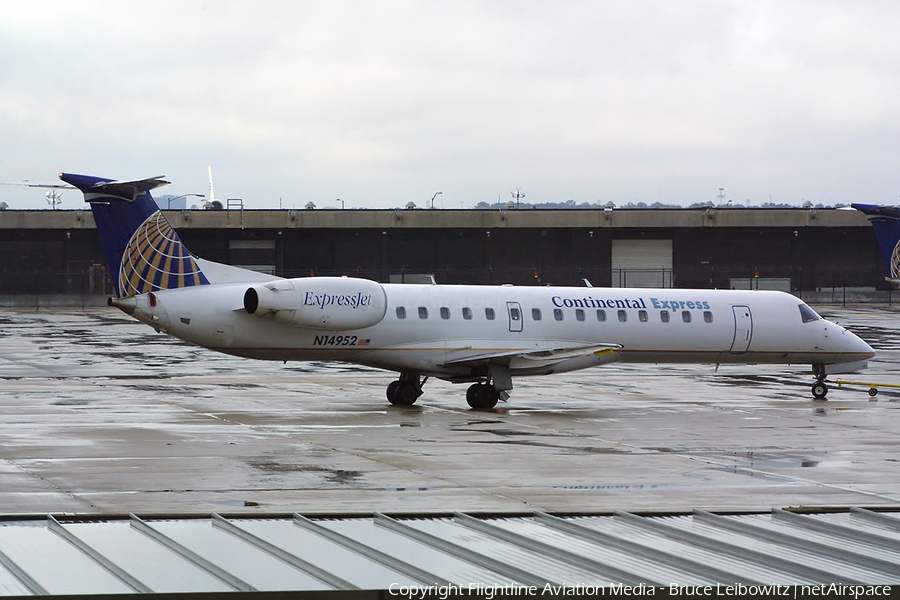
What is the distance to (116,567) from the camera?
7562mm

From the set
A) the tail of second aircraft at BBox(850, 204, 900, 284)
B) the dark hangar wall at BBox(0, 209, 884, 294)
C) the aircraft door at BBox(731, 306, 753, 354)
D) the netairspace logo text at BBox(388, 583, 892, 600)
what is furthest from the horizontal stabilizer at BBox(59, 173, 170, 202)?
the dark hangar wall at BBox(0, 209, 884, 294)

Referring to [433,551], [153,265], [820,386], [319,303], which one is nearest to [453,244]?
[820,386]

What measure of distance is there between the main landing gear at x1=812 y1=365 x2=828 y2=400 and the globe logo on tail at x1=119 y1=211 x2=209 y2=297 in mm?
15434

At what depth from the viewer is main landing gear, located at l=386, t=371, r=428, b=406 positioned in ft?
86.6

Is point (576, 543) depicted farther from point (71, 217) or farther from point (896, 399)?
point (71, 217)

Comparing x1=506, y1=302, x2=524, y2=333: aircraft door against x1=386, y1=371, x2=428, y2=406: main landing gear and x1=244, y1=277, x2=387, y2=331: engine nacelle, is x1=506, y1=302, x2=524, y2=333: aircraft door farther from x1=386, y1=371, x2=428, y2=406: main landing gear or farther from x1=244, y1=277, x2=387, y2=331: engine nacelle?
x1=244, y1=277, x2=387, y2=331: engine nacelle

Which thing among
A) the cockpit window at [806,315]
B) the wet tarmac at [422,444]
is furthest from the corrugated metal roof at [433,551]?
the cockpit window at [806,315]

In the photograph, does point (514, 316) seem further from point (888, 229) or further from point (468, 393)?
point (888, 229)

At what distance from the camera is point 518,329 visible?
26.8 m

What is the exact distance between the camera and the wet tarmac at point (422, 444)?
560 inches

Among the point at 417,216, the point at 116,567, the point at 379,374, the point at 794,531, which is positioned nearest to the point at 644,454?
the point at 794,531

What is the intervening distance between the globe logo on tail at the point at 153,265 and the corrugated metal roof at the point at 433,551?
15033 millimetres

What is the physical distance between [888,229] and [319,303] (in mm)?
22889

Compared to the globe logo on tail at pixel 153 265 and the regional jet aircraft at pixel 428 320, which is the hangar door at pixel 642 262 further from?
the globe logo on tail at pixel 153 265
